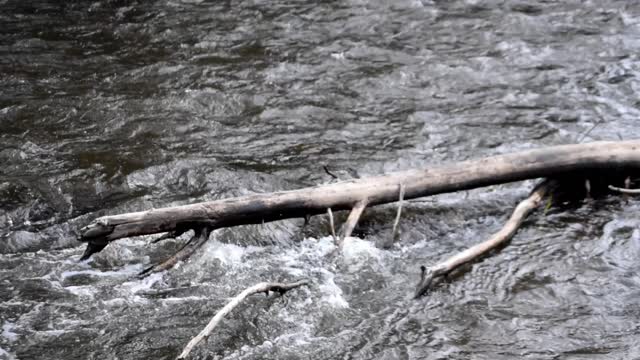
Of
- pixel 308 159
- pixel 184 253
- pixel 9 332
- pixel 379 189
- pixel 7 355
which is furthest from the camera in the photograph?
pixel 308 159

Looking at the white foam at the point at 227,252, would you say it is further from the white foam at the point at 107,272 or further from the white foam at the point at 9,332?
the white foam at the point at 9,332

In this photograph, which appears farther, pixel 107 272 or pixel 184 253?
pixel 107 272

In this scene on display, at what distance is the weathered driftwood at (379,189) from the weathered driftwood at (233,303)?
612 millimetres

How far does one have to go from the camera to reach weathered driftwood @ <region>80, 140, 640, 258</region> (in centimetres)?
527

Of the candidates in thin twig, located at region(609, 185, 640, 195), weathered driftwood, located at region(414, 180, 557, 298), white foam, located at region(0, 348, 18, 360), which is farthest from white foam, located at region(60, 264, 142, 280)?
thin twig, located at region(609, 185, 640, 195)

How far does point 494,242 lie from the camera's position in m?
5.79

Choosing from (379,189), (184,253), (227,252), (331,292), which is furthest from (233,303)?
(379,189)

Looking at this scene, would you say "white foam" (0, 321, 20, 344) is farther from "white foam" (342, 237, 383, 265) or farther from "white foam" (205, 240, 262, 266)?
"white foam" (342, 237, 383, 265)

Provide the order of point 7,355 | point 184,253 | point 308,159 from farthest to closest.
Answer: point 308,159 → point 184,253 → point 7,355

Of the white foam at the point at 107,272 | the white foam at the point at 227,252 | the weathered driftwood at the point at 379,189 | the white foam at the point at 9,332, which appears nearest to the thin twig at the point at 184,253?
the weathered driftwood at the point at 379,189

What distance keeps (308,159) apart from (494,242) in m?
2.24

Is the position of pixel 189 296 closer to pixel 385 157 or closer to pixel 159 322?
pixel 159 322

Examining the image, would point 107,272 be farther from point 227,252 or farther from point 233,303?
point 233,303

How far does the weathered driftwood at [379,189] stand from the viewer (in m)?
5.27
